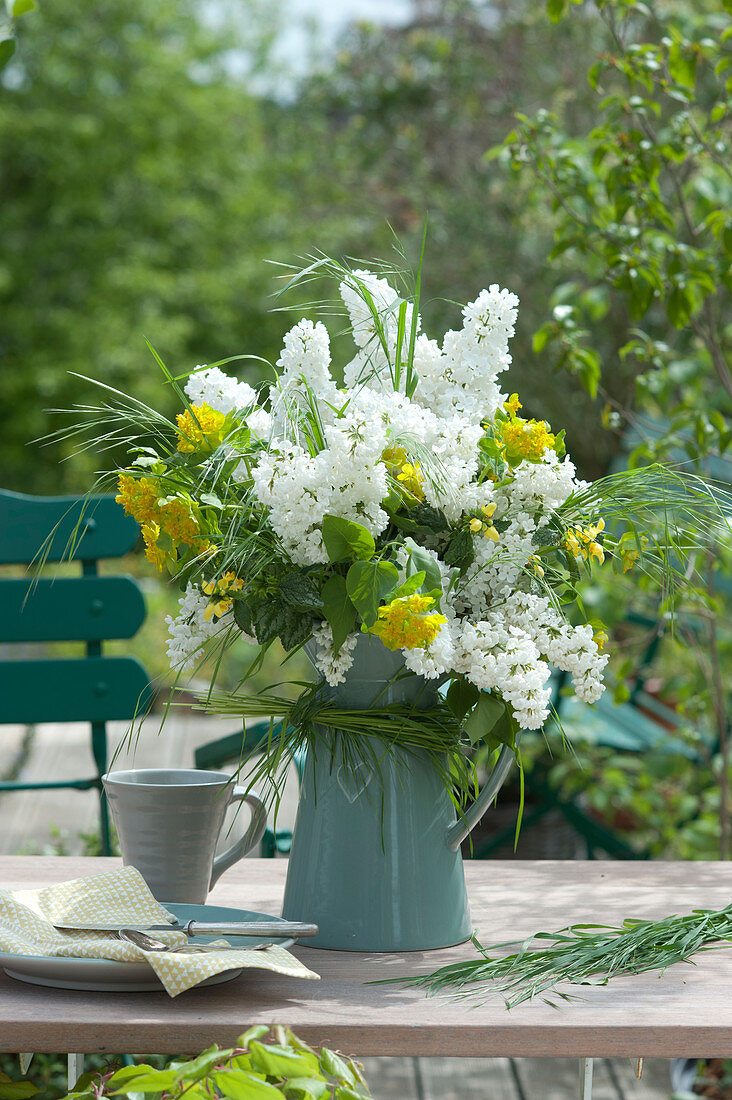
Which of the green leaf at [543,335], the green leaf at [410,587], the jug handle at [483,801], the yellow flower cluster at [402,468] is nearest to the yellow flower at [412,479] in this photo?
the yellow flower cluster at [402,468]

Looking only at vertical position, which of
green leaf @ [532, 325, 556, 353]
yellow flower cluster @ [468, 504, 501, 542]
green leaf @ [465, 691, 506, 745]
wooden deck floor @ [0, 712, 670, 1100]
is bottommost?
wooden deck floor @ [0, 712, 670, 1100]

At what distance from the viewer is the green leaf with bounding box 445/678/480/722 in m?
0.87

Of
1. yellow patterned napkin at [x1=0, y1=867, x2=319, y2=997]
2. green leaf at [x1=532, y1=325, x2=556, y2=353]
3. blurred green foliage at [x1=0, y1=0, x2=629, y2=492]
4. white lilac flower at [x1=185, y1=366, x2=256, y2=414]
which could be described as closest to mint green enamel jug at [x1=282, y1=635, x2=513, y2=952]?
yellow patterned napkin at [x1=0, y1=867, x2=319, y2=997]

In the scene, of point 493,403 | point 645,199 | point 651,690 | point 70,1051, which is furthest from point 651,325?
point 70,1051

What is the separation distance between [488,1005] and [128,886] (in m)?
0.31

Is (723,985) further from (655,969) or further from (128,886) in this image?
(128,886)

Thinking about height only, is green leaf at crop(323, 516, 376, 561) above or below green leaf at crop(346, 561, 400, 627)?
above

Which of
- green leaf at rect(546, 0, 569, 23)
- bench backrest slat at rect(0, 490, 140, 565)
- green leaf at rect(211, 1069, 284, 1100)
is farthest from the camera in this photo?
bench backrest slat at rect(0, 490, 140, 565)

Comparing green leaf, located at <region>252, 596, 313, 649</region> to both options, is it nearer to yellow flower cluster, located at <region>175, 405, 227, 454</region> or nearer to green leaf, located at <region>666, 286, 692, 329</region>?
yellow flower cluster, located at <region>175, 405, 227, 454</region>

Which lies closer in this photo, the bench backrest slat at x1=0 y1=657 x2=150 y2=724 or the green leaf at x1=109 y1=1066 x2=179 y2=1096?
the green leaf at x1=109 y1=1066 x2=179 y2=1096

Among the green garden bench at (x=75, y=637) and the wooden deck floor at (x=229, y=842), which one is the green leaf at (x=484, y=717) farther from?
the green garden bench at (x=75, y=637)

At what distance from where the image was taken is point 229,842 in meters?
1.05

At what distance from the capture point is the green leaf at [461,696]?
870mm

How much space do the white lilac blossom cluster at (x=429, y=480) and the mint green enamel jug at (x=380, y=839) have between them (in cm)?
6
